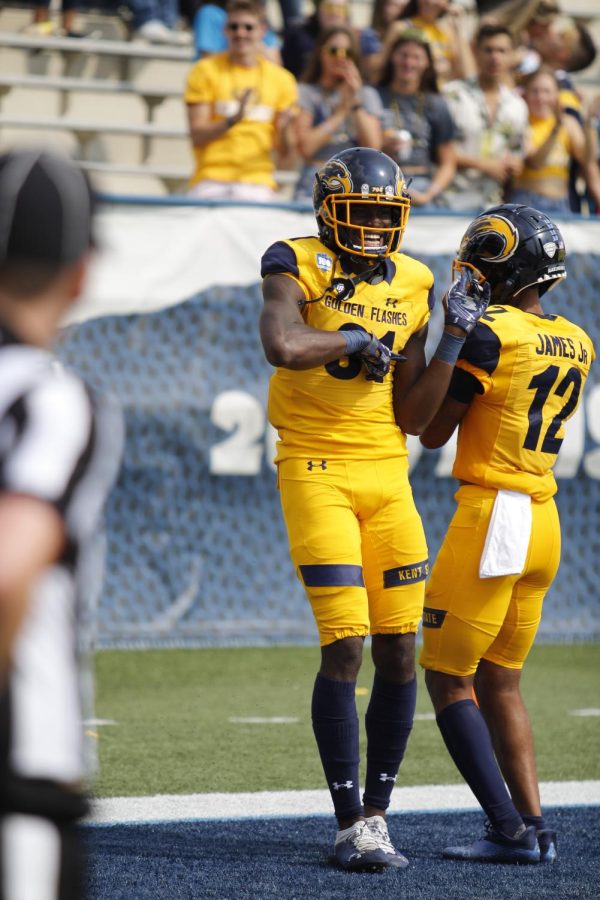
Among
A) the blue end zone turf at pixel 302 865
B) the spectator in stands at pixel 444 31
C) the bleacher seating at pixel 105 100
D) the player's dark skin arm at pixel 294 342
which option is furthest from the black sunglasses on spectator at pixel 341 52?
the blue end zone turf at pixel 302 865

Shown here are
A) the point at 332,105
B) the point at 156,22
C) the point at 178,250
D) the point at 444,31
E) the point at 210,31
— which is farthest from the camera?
the point at 156,22

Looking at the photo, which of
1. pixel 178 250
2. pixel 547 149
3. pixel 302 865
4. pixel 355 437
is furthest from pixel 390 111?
pixel 302 865

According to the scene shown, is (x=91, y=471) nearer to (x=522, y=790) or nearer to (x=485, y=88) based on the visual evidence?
(x=522, y=790)

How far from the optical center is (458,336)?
416 cm

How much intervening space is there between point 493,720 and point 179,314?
4.28 meters

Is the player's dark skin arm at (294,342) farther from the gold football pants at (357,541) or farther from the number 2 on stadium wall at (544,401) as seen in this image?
the number 2 on stadium wall at (544,401)

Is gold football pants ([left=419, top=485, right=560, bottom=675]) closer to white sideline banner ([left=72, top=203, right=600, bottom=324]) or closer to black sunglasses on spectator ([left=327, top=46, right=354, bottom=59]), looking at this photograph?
white sideline banner ([left=72, top=203, right=600, bottom=324])

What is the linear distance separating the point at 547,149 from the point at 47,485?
8392 millimetres

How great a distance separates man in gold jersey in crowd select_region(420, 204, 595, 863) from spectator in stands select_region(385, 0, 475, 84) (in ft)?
20.2

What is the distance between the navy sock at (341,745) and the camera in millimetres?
4137

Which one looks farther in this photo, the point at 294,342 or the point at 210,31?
the point at 210,31

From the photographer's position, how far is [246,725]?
6.25 meters

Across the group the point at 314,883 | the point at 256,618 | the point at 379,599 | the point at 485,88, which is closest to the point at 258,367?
the point at 256,618

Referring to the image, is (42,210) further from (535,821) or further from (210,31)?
(210,31)
